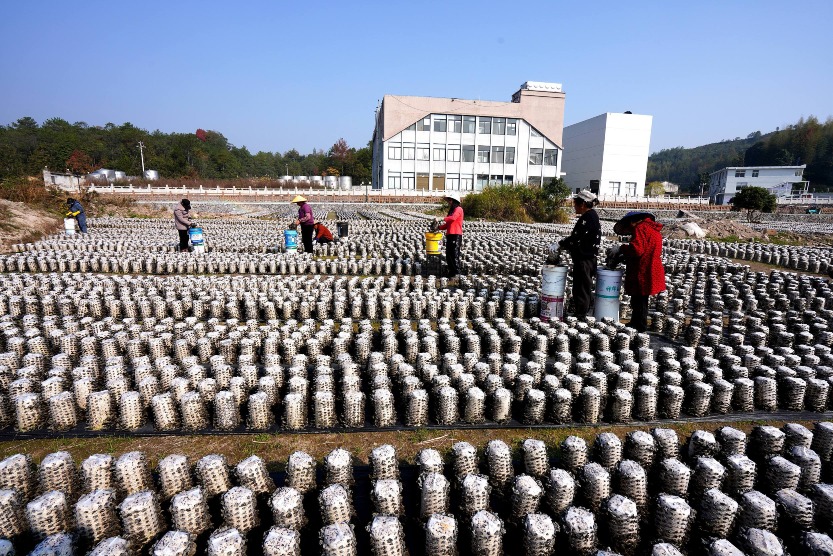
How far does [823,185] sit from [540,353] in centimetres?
10002

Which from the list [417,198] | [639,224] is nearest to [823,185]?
[417,198]

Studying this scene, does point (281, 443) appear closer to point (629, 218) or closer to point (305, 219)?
point (629, 218)

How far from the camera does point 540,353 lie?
438 cm

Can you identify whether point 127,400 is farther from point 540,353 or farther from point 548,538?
point 540,353

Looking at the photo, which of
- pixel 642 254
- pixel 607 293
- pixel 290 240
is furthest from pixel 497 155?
pixel 642 254

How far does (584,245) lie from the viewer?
18.1 ft

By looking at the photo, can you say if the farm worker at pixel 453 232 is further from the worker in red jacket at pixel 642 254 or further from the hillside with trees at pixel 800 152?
the hillside with trees at pixel 800 152

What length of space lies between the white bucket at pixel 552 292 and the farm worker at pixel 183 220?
26.7 feet

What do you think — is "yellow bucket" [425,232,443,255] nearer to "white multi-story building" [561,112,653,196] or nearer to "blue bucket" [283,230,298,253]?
"blue bucket" [283,230,298,253]

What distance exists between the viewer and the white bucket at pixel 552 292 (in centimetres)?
561

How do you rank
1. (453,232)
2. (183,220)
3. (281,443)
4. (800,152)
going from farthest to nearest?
(800,152) → (183,220) → (453,232) → (281,443)

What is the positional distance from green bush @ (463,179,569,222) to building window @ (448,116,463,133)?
92.4 feet

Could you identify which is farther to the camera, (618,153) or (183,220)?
(618,153)

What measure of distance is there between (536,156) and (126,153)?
56.8 metres
